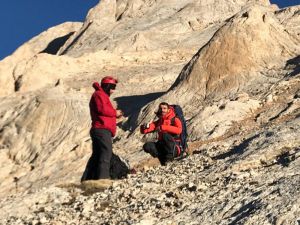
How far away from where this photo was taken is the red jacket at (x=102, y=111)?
14.5m

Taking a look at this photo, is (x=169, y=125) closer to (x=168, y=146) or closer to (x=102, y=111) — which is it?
(x=168, y=146)

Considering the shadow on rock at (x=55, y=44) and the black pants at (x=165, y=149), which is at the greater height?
the shadow on rock at (x=55, y=44)

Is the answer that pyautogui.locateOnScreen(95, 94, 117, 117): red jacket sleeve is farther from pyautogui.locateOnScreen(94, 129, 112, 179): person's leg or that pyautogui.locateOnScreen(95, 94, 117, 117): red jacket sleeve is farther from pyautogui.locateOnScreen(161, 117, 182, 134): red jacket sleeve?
pyautogui.locateOnScreen(161, 117, 182, 134): red jacket sleeve

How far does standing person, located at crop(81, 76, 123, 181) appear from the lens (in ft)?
47.9

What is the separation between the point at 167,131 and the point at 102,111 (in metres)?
1.74

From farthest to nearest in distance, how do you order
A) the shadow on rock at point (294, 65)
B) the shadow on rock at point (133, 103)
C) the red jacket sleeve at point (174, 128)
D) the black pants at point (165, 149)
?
the shadow on rock at point (133, 103) < the shadow on rock at point (294, 65) < the black pants at point (165, 149) < the red jacket sleeve at point (174, 128)

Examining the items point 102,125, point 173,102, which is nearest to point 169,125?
point 102,125

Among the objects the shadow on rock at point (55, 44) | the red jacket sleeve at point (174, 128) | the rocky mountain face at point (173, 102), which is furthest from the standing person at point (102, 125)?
the shadow on rock at point (55, 44)

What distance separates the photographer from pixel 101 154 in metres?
14.8

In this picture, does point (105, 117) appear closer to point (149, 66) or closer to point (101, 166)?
point (101, 166)

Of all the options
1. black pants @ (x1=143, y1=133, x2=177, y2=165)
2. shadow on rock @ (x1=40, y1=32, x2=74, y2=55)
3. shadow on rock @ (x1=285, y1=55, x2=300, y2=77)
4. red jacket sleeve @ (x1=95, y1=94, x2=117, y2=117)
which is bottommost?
black pants @ (x1=143, y1=133, x2=177, y2=165)

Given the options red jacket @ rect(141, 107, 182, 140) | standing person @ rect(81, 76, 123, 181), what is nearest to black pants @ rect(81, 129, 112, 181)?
standing person @ rect(81, 76, 123, 181)

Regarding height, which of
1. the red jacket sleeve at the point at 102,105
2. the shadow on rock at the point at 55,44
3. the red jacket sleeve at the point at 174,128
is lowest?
the red jacket sleeve at the point at 174,128

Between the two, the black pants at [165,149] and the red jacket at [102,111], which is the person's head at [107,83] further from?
the black pants at [165,149]
